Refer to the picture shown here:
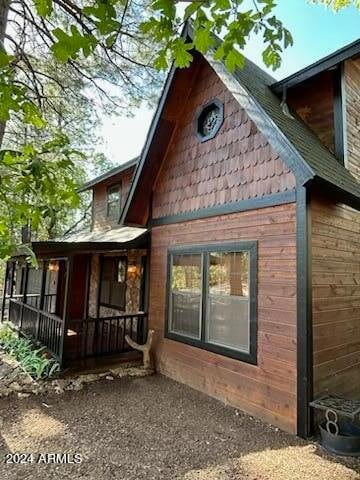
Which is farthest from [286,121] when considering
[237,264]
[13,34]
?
[13,34]

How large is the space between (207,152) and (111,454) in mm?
4953

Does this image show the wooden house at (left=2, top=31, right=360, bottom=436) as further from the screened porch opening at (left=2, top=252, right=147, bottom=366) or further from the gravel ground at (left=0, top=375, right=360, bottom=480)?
the gravel ground at (left=0, top=375, right=360, bottom=480)

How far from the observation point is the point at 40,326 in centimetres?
775

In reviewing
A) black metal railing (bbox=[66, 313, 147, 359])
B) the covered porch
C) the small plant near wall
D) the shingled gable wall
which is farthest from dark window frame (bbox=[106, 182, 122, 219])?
the small plant near wall

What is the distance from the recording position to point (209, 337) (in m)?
5.50

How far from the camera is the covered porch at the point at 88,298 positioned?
21.8 ft

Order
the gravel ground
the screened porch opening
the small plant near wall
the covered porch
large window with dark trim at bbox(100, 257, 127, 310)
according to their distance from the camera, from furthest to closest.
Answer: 1. large window with dark trim at bbox(100, 257, 127, 310)
2. the screened porch opening
3. the covered porch
4. the small plant near wall
5. the gravel ground

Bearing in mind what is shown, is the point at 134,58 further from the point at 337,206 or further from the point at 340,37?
the point at 337,206

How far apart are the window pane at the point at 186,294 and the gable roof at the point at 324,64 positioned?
11.9 feet

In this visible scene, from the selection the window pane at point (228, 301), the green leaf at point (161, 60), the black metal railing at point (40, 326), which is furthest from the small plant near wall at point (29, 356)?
the green leaf at point (161, 60)

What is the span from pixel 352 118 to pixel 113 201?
7.81 meters

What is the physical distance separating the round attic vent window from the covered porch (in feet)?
8.40

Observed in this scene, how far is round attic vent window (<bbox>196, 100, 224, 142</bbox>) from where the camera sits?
19.5ft

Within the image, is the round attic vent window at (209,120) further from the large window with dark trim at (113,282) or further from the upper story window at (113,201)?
the upper story window at (113,201)
